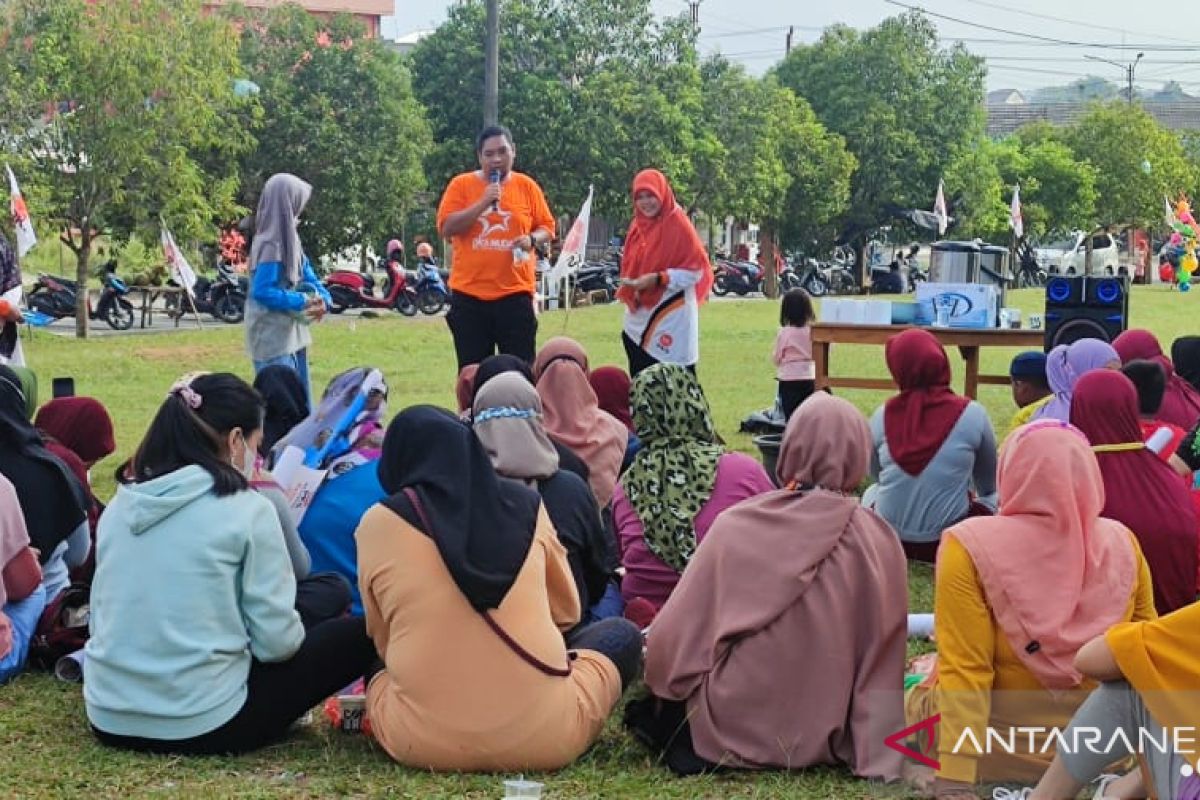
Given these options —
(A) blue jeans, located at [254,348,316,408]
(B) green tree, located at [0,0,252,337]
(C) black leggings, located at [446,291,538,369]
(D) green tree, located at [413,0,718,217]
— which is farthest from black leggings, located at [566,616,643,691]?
(D) green tree, located at [413,0,718,217]

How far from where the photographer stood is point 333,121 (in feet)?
73.7

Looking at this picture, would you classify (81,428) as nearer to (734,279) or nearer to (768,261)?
(734,279)

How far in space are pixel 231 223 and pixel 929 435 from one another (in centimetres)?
1595

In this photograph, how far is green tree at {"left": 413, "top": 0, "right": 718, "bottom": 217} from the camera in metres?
25.6

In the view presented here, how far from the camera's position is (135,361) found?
13602 mm

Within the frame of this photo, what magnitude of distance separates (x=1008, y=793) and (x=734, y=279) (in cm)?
2696

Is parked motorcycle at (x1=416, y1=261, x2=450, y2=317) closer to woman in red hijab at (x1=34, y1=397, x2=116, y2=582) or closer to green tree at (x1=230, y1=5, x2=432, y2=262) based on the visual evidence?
green tree at (x1=230, y1=5, x2=432, y2=262)

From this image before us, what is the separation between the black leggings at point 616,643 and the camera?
391cm

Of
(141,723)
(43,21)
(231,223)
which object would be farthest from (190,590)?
(231,223)

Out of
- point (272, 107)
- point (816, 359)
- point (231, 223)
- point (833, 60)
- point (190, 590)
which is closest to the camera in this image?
point (190, 590)

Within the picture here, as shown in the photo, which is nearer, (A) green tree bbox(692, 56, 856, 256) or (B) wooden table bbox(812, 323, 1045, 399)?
(B) wooden table bbox(812, 323, 1045, 399)

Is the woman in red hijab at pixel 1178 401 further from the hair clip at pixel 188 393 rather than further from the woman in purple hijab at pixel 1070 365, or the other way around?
the hair clip at pixel 188 393

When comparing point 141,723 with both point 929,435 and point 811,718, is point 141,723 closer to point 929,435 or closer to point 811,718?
point 811,718

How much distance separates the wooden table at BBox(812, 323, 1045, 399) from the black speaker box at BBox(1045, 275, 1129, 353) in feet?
0.88
